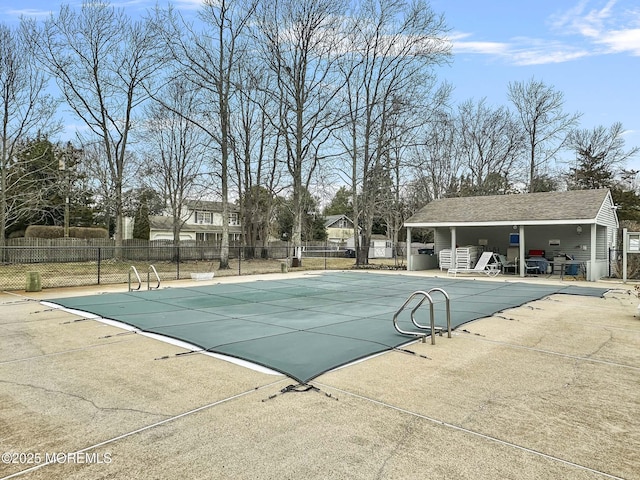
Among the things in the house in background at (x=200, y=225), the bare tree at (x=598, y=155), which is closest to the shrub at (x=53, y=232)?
the house in background at (x=200, y=225)

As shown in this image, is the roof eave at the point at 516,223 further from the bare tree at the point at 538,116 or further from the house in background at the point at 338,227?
the house in background at the point at 338,227

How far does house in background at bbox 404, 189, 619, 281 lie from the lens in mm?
17000

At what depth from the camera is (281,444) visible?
2.88m

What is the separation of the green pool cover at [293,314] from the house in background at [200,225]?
87.1ft

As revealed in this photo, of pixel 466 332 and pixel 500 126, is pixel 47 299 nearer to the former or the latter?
pixel 466 332

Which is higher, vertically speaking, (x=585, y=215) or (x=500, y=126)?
(x=500, y=126)

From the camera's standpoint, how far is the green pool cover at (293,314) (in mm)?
5180

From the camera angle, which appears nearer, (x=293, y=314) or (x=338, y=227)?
(x=293, y=314)

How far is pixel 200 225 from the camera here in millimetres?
40531

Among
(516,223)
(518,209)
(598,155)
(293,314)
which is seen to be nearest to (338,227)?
(598,155)

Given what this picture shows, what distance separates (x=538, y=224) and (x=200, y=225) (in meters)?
31.2

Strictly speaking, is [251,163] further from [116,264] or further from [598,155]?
[598,155]

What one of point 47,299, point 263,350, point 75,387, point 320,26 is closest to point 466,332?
point 263,350

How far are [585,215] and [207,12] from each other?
65.4 feet
